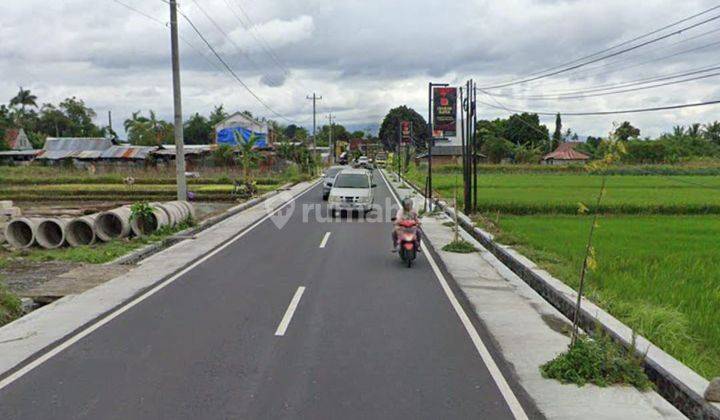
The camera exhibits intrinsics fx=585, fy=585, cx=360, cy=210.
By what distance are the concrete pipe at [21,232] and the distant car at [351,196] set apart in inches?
428

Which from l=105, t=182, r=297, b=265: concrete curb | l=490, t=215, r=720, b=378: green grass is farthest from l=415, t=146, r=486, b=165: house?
l=490, t=215, r=720, b=378: green grass

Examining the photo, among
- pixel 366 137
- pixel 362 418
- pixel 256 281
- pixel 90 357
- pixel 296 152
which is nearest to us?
pixel 362 418

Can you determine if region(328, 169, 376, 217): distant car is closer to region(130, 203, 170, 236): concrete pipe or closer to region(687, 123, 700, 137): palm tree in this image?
region(130, 203, 170, 236): concrete pipe

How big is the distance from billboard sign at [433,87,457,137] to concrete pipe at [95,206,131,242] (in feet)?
47.3

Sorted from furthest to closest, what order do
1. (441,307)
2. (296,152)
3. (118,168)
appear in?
(296,152) < (118,168) < (441,307)

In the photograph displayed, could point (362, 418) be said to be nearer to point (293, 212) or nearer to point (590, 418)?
point (590, 418)

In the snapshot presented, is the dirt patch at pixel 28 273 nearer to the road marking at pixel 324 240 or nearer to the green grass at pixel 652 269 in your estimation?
the road marking at pixel 324 240

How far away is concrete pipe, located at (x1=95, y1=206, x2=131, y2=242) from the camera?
1680cm

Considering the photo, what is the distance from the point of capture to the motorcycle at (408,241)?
42.2 feet

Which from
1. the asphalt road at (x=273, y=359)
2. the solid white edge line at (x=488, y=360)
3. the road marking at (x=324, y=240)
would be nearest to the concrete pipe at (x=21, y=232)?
the asphalt road at (x=273, y=359)

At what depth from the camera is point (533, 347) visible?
7219 mm

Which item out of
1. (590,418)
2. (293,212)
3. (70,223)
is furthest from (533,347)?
(293,212)

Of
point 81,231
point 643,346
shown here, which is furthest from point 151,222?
point 643,346

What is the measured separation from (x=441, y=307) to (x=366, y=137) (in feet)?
574
